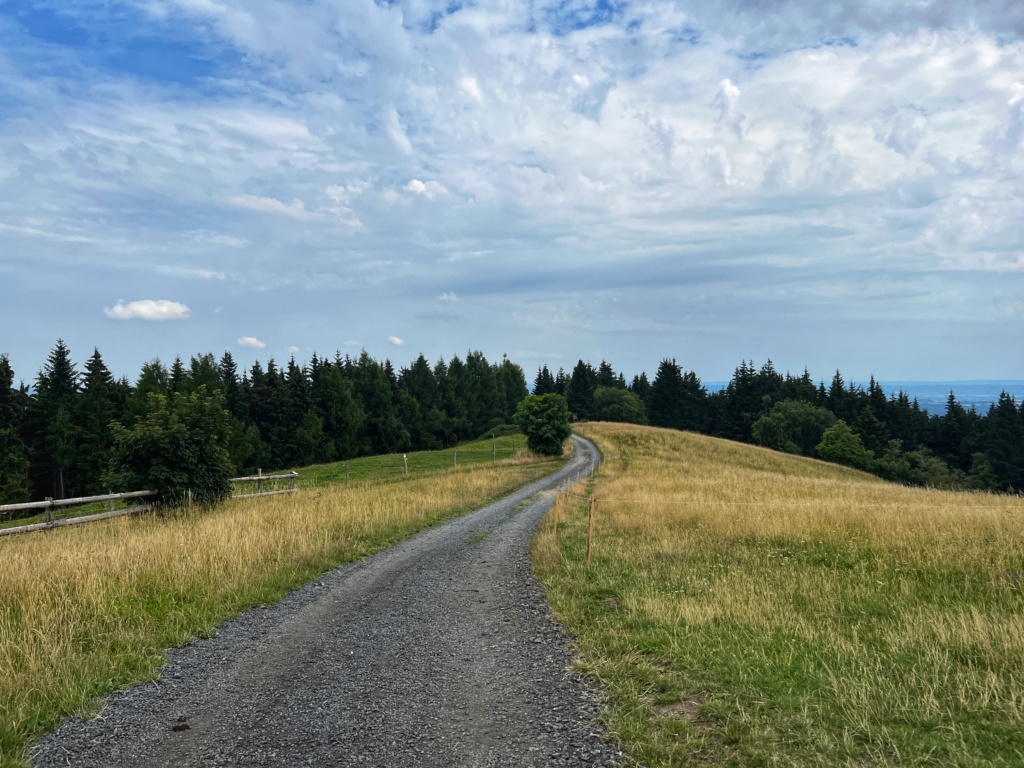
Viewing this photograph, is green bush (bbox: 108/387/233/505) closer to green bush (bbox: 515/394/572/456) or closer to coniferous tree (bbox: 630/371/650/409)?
green bush (bbox: 515/394/572/456)

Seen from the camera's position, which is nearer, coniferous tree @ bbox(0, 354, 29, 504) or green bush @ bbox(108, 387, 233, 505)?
green bush @ bbox(108, 387, 233, 505)

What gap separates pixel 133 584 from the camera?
31.0ft

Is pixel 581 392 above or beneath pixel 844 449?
above

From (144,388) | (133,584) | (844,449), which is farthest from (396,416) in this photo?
(133,584)

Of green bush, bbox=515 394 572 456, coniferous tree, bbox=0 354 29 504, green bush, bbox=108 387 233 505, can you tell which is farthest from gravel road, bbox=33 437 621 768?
coniferous tree, bbox=0 354 29 504

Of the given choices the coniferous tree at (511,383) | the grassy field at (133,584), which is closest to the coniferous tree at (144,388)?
the grassy field at (133,584)

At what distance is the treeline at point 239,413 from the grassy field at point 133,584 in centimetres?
603

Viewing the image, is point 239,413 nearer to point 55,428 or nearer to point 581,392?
point 55,428

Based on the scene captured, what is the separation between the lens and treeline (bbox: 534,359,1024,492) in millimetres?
90688

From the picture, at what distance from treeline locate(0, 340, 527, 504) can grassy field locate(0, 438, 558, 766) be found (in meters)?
6.03

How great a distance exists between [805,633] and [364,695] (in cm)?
522

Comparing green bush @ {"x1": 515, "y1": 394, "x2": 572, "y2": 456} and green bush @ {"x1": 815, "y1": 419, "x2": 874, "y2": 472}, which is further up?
green bush @ {"x1": 515, "y1": 394, "x2": 572, "y2": 456}

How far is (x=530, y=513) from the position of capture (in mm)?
20844

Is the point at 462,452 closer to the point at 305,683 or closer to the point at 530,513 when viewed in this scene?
the point at 530,513
